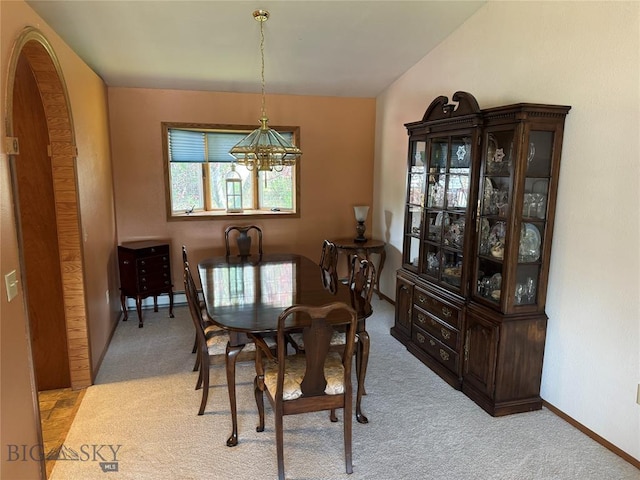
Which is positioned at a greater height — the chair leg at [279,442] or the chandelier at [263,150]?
the chandelier at [263,150]

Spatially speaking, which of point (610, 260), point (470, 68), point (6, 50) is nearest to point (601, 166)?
point (610, 260)

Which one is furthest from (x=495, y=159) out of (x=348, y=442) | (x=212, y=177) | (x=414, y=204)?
(x=212, y=177)

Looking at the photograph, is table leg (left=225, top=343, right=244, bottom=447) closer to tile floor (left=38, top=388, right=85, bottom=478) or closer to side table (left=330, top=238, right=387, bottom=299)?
tile floor (left=38, top=388, right=85, bottom=478)

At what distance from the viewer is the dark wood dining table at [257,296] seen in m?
2.40

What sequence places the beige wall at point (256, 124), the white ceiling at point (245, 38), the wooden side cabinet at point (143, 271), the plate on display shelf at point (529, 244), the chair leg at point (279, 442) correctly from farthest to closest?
the beige wall at point (256, 124), the wooden side cabinet at point (143, 271), the white ceiling at point (245, 38), the plate on display shelf at point (529, 244), the chair leg at point (279, 442)

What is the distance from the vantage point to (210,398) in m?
2.96

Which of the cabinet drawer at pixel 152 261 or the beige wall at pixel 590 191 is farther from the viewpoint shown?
the cabinet drawer at pixel 152 261

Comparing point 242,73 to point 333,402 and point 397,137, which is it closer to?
point 397,137

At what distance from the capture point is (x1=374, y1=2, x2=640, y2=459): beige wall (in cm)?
228

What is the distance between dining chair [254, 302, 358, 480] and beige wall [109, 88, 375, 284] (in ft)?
9.60

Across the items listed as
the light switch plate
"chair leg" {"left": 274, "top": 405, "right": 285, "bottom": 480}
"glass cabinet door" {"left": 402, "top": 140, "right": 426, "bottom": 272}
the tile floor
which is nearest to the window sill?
"glass cabinet door" {"left": 402, "top": 140, "right": 426, "bottom": 272}

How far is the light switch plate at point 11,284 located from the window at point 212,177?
2935 millimetres

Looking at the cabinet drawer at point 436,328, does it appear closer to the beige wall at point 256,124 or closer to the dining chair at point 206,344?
the dining chair at point 206,344

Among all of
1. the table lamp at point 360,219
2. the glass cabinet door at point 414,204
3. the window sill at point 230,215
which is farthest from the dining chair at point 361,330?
the window sill at point 230,215
